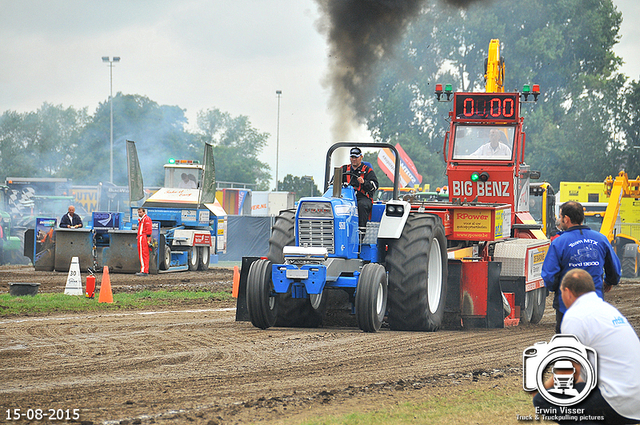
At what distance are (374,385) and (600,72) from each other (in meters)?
53.0

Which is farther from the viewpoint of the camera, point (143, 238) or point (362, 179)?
point (143, 238)

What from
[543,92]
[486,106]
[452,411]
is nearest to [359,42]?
[486,106]

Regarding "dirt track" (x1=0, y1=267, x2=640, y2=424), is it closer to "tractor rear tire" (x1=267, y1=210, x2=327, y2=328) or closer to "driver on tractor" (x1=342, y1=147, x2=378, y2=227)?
"tractor rear tire" (x1=267, y1=210, x2=327, y2=328)

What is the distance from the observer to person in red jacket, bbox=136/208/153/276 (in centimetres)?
2084

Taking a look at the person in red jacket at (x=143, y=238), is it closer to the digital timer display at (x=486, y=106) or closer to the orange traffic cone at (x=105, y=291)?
the orange traffic cone at (x=105, y=291)

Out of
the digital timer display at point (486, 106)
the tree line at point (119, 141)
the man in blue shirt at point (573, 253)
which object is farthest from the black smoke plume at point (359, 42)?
the tree line at point (119, 141)

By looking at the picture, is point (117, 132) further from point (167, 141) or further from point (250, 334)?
point (250, 334)

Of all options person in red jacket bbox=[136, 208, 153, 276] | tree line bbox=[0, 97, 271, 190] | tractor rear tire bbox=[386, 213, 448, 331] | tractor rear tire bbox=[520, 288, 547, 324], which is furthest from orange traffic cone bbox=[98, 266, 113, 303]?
tree line bbox=[0, 97, 271, 190]

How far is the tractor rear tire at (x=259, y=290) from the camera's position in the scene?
10.4m

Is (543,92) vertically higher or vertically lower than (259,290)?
higher

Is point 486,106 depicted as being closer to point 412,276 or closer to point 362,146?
point 362,146

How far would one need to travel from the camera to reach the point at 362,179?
10852mm

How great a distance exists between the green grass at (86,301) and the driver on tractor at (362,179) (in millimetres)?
5332

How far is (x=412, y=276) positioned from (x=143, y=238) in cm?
1191
